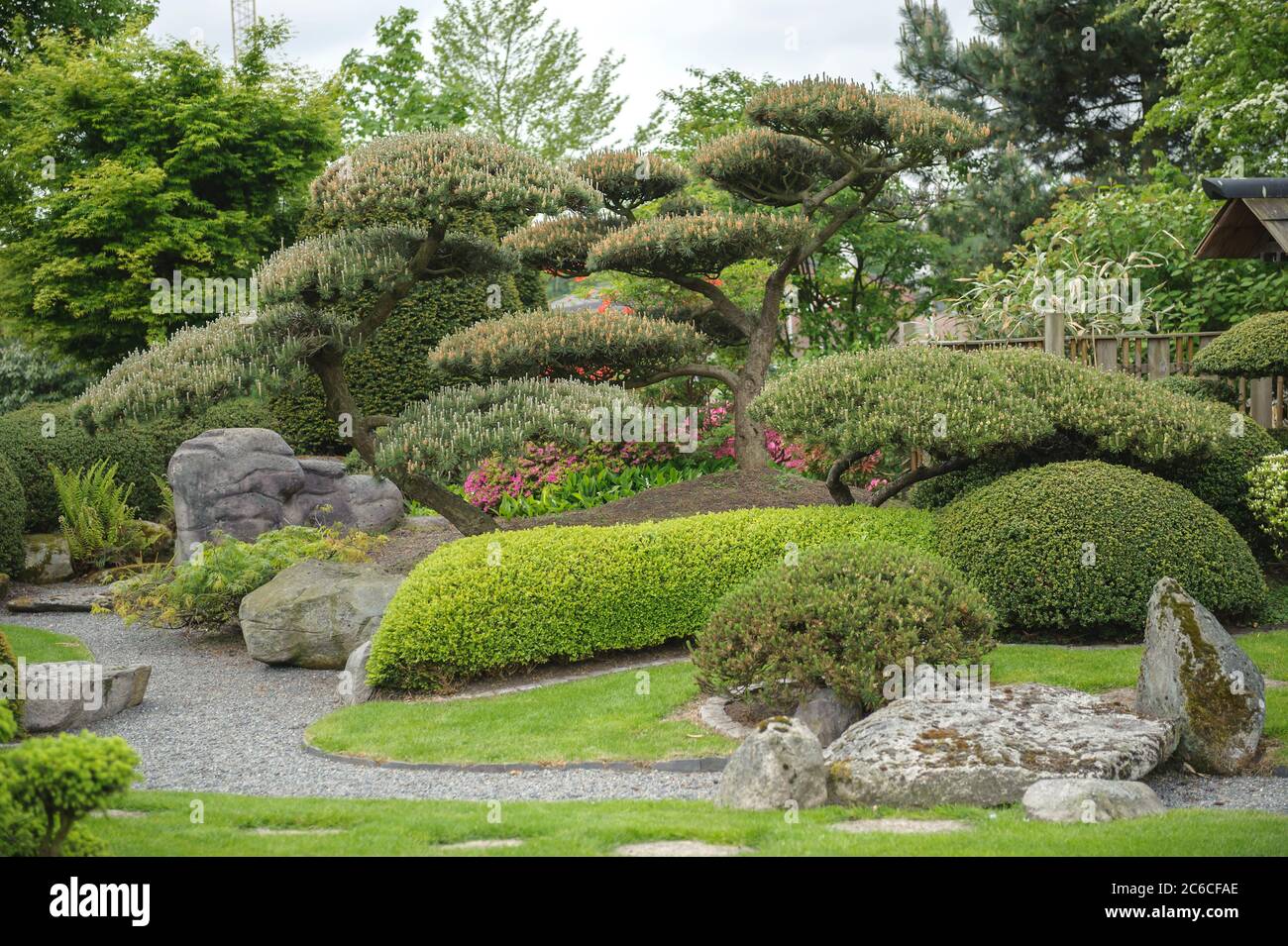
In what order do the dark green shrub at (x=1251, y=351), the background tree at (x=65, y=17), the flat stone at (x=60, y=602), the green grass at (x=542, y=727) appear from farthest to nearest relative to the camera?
the background tree at (x=65, y=17), the flat stone at (x=60, y=602), the dark green shrub at (x=1251, y=351), the green grass at (x=542, y=727)

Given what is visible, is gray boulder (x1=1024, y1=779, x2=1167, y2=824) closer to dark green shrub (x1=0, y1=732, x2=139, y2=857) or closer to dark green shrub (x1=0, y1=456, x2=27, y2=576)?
dark green shrub (x1=0, y1=732, x2=139, y2=857)

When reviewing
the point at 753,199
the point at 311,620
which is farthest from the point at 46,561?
the point at 753,199

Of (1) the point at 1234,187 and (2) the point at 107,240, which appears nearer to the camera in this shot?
(1) the point at 1234,187

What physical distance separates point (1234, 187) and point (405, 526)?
985cm

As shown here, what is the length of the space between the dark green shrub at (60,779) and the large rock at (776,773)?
2876mm

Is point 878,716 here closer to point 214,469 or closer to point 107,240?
point 214,469

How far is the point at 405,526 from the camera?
47.7 ft

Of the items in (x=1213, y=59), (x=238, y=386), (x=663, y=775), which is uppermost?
(x=1213, y=59)

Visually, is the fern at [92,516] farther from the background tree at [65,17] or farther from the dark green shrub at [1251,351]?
the background tree at [65,17]

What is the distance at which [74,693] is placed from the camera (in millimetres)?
8312

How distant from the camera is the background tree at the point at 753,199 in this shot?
11.7m

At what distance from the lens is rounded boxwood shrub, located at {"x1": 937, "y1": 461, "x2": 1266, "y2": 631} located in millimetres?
9062
